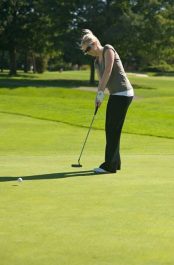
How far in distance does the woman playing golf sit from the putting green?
270mm

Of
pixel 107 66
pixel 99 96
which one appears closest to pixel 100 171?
pixel 99 96

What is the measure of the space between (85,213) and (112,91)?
332cm

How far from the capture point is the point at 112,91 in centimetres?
838

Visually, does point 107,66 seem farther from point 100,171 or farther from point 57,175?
point 57,175

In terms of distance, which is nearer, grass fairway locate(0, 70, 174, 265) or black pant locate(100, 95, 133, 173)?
grass fairway locate(0, 70, 174, 265)

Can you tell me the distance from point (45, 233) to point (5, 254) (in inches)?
23.0

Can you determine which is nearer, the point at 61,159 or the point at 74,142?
the point at 61,159

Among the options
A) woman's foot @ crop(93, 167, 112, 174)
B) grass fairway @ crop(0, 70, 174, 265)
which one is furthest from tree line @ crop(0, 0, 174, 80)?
Result: woman's foot @ crop(93, 167, 112, 174)

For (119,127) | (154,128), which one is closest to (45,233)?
(119,127)

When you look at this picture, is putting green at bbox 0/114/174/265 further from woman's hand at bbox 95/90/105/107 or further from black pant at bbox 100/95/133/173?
woman's hand at bbox 95/90/105/107

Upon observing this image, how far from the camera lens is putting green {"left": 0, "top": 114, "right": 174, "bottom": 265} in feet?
13.5

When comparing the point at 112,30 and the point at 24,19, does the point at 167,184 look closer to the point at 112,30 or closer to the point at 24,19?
the point at 112,30

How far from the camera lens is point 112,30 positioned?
51.3 meters

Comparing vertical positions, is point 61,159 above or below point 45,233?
below
